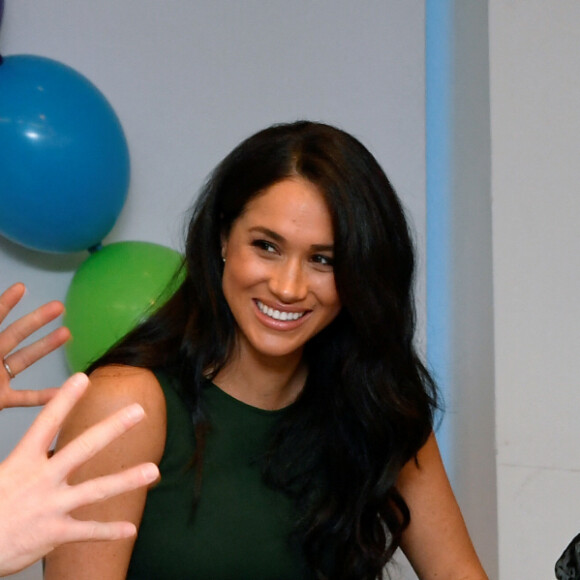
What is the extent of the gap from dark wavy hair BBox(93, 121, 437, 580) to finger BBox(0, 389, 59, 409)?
187mm

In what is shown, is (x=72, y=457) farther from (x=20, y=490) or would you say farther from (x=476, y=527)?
(x=476, y=527)

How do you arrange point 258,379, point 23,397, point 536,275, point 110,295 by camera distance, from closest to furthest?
point 23,397 < point 258,379 < point 110,295 < point 536,275

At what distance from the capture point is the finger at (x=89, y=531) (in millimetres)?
789

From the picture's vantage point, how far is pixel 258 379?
1542mm

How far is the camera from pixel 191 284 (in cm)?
152

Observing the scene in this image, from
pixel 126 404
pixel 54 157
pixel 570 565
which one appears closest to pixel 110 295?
pixel 54 157

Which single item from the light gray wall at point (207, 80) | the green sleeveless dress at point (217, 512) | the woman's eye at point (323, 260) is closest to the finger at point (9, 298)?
the green sleeveless dress at point (217, 512)

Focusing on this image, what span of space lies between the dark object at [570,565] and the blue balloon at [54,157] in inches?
57.2

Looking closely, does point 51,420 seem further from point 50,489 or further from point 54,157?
point 54,157

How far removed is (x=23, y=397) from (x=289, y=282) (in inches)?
Answer: 15.8

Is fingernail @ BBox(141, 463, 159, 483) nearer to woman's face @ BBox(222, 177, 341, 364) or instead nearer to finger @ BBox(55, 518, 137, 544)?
finger @ BBox(55, 518, 137, 544)

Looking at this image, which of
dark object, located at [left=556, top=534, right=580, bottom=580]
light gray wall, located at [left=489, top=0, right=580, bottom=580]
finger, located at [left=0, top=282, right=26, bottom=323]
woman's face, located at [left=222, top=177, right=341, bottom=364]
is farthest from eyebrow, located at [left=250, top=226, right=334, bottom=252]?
light gray wall, located at [left=489, top=0, right=580, bottom=580]

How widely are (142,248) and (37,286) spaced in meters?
0.34

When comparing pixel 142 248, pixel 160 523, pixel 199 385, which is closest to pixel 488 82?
pixel 142 248
